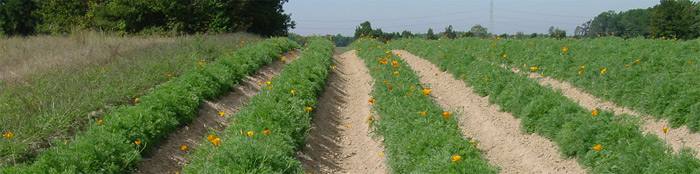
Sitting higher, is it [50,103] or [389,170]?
[50,103]

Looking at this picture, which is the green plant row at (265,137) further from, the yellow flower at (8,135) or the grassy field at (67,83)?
the yellow flower at (8,135)

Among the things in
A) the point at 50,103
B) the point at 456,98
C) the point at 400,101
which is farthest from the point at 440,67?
Answer: the point at 50,103

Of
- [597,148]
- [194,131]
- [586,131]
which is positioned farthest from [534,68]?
[194,131]

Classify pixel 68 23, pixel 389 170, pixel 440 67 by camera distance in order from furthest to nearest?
pixel 68 23
pixel 440 67
pixel 389 170

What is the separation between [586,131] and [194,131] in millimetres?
4770

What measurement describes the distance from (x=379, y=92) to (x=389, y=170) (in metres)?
4.05

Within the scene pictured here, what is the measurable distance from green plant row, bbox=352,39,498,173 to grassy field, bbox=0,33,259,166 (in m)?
3.42

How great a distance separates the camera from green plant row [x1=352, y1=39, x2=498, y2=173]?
5.85 meters

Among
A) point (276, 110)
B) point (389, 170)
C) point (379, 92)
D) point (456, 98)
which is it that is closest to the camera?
point (389, 170)

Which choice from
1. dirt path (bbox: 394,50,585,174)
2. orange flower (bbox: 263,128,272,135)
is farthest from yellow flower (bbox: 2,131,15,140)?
dirt path (bbox: 394,50,585,174)

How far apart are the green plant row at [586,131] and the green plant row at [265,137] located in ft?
9.48

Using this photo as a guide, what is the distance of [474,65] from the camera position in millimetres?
13625

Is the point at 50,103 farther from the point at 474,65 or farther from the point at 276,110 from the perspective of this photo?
the point at 474,65

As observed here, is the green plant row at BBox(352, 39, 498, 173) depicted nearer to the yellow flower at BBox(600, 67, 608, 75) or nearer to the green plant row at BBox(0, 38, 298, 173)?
the green plant row at BBox(0, 38, 298, 173)
